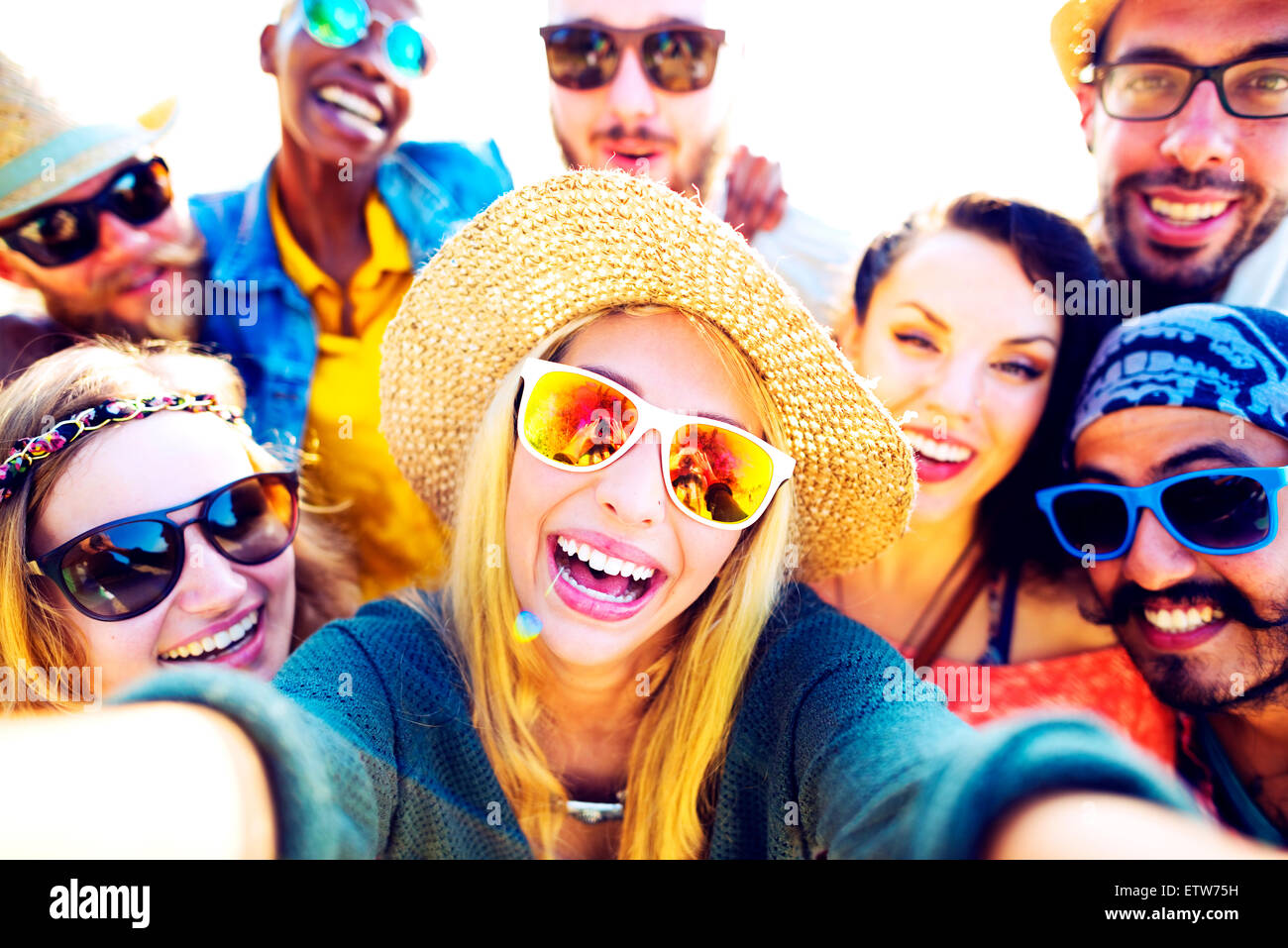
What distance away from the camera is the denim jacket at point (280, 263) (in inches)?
102

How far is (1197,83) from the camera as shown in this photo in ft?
7.36

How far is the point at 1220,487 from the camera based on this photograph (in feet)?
6.64

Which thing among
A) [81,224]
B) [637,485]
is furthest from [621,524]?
[81,224]

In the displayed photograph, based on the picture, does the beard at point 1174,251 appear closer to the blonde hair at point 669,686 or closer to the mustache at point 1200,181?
the mustache at point 1200,181

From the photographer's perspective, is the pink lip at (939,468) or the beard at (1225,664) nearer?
the beard at (1225,664)

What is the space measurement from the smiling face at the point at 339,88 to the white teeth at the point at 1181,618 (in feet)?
8.68

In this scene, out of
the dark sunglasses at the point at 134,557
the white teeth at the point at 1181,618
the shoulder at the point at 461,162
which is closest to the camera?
the dark sunglasses at the point at 134,557

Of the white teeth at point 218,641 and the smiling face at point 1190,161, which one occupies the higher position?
the smiling face at point 1190,161

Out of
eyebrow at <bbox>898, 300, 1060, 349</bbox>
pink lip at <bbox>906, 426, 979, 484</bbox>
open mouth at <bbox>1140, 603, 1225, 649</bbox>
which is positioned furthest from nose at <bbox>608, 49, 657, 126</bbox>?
open mouth at <bbox>1140, 603, 1225, 649</bbox>

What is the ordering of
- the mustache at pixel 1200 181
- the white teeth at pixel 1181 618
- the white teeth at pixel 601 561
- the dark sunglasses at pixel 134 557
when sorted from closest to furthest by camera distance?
1. the white teeth at pixel 601 561
2. the dark sunglasses at pixel 134 557
3. the white teeth at pixel 1181 618
4. the mustache at pixel 1200 181

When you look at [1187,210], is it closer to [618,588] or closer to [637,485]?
[637,485]

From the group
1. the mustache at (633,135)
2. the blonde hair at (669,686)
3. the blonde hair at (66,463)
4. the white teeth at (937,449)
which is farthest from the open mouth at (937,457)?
the blonde hair at (66,463)

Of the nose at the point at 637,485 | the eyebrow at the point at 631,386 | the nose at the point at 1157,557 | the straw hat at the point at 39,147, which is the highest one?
the straw hat at the point at 39,147
